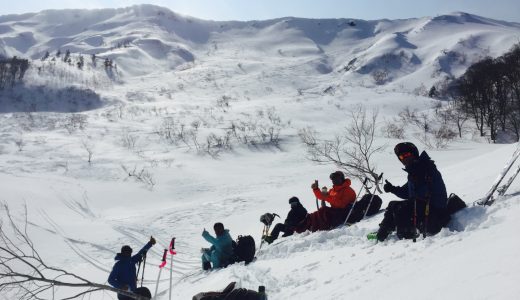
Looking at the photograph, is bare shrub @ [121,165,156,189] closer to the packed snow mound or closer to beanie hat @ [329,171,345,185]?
beanie hat @ [329,171,345,185]

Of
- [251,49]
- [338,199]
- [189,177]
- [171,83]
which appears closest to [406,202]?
[338,199]

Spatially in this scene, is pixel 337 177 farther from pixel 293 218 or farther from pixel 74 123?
pixel 74 123

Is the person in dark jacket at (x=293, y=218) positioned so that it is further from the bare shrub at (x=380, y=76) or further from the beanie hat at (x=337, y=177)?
the bare shrub at (x=380, y=76)

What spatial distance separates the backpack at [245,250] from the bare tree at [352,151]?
3932mm

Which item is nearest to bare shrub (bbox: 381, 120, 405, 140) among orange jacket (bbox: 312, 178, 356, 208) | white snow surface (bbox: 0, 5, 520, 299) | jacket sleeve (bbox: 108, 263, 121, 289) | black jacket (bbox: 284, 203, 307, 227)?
white snow surface (bbox: 0, 5, 520, 299)

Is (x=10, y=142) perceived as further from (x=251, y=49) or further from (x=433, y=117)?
(x=251, y=49)

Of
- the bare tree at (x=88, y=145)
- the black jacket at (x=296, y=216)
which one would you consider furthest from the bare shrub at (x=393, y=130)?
the black jacket at (x=296, y=216)

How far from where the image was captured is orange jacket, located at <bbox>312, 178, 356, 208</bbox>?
28.3ft

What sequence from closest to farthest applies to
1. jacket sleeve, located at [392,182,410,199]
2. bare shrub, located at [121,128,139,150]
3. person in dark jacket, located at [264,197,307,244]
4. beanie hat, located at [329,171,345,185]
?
jacket sleeve, located at [392,182,410,199] → beanie hat, located at [329,171,345,185] → person in dark jacket, located at [264,197,307,244] → bare shrub, located at [121,128,139,150]

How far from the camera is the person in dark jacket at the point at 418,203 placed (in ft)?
17.7

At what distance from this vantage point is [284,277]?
575 centimetres

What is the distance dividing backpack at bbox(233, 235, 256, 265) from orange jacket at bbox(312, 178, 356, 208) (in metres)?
→ 1.89

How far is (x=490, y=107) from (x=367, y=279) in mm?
40778

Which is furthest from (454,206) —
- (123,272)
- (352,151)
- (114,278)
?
(352,151)
